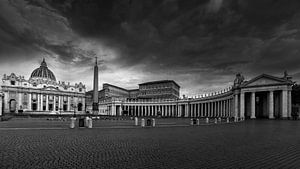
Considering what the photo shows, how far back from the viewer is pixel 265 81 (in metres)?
53.4

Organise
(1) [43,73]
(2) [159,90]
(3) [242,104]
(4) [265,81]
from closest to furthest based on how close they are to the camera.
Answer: (4) [265,81] → (3) [242,104] → (1) [43,73] → (2) [159,90]

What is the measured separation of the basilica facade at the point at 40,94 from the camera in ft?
340

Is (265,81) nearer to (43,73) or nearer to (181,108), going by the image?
(181,108)

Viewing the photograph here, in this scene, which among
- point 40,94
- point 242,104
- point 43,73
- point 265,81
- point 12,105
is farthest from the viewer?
point 43,73

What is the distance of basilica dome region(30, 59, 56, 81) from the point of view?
5049 inches

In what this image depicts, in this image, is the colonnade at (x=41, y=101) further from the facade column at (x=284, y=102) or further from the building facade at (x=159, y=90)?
the facade column at (x=284, y=102)

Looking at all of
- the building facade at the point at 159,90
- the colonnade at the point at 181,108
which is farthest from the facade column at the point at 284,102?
the building facade at the point at 159,90

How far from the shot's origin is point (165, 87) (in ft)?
455

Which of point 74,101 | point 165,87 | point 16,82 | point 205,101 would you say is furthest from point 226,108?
point 16,82

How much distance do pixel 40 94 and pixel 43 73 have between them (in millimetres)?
23073

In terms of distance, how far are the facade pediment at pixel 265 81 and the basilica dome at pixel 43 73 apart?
408ft

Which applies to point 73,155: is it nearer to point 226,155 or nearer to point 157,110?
point 226,155

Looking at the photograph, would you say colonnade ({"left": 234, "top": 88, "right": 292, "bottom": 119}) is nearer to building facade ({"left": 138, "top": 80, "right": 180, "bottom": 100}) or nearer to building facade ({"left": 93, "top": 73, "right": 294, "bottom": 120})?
building facade ({"left": 93, "top": 73, "right": 294, "bottom": 120})

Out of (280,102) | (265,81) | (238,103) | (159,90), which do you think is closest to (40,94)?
(159,90)
